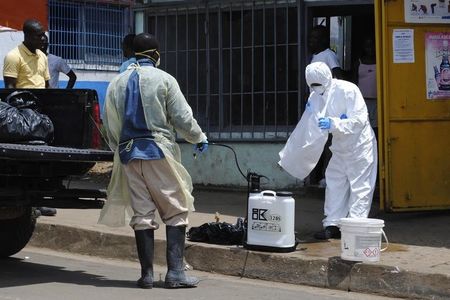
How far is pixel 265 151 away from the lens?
9.98 meters

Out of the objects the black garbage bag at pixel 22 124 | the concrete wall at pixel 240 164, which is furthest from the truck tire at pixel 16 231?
the concrete wall at pixel 240 164

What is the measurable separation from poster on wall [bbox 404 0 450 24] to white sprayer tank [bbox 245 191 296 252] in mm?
2583

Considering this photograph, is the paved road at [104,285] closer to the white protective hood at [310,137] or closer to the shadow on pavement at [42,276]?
the shadow on pavement at [42,276]

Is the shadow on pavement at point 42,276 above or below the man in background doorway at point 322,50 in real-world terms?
below

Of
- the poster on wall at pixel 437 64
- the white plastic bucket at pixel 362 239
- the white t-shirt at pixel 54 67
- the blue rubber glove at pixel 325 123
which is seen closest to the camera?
the white plastic bucket at pixel 362 239

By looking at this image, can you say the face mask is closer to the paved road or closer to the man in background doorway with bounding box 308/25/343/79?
the paved road

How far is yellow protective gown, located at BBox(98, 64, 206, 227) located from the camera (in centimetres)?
591

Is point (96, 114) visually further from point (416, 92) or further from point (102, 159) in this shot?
point (416, 92)

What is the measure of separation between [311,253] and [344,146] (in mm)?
1008

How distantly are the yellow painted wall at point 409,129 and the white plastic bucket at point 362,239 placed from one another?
183 centimetres

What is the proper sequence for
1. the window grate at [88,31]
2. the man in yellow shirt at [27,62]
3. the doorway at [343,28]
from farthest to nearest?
1. the window grate at [88,31]
2. the doorway at [343,28]
3. the man in yellow shirt at [27,62]

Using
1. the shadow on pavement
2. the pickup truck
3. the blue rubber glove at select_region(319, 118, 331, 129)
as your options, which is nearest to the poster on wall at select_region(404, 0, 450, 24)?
the blue rubber glove at select_region(319, 118, 331, 129)

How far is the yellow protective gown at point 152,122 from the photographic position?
5905 millimetres

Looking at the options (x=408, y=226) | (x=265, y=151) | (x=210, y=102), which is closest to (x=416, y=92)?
(x=408, y=226)
